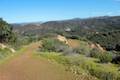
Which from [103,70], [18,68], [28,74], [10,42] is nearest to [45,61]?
[18,68]

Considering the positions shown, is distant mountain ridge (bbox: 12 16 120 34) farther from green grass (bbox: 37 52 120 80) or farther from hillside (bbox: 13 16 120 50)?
green grass (bbox: 37 52 120 80)

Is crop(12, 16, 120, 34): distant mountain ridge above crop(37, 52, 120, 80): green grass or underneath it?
underneath

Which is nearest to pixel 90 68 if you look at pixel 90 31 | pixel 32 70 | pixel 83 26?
pixel 32 70

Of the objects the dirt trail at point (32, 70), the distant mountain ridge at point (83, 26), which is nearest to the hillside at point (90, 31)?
the distant mountain ridge at point (83, 26)

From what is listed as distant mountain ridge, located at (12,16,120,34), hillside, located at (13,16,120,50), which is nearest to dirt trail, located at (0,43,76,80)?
hillside, located at (13,16,120,50)

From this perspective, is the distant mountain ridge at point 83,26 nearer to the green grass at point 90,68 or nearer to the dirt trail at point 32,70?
the dirt trail at point 32,70

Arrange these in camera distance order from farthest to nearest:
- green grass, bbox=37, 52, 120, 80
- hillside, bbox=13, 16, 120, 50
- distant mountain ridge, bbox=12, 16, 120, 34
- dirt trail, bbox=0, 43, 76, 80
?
distant mountain ridge, bbox=12, 16, 120, 34
hillside, bbox=13, 16, 120, 50
dirt trail, bbox=0, 43, 76, 80
green grass, bbox=37, 52, 120, 80

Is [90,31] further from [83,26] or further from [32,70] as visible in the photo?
[32,70]

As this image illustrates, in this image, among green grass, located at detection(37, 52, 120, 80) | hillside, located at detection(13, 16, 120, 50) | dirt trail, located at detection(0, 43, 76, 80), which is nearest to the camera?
green grass, located at detection(37, 52, 120, 80)

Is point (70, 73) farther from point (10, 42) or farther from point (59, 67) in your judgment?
point (10, 42)
